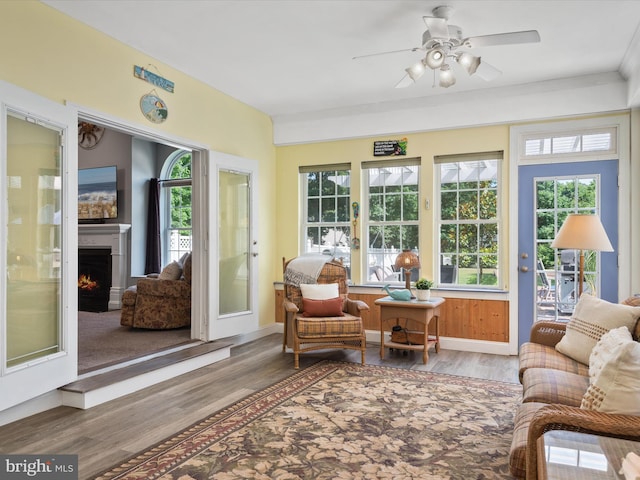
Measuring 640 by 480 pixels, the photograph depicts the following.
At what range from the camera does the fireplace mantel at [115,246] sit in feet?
24.4

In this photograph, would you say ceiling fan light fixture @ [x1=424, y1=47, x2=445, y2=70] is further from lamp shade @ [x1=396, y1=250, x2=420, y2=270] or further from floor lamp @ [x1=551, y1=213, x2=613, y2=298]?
lamp shade @ [x1=396, y1=250, x2=420, y2=270]

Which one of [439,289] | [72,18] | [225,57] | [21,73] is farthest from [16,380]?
[439,289]

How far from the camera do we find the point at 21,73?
9.99 ft

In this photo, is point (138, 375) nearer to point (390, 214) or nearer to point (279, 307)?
point (279, 307)

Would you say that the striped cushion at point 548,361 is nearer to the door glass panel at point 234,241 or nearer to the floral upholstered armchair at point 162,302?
the door glass panel at point 234,241

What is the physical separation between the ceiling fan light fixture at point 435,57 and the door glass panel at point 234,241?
8.39ft

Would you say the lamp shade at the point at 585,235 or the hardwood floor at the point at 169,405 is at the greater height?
the lamp shade at the point at 585,235

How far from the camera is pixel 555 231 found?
4.77m

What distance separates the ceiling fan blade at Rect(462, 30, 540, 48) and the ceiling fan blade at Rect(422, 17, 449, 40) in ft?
0.51

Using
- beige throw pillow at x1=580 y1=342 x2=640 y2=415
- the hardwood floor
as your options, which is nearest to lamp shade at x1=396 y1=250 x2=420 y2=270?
the hardwood floor

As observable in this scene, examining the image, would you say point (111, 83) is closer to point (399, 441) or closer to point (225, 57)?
point (225, 57)

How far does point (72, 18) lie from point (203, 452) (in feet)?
10.5

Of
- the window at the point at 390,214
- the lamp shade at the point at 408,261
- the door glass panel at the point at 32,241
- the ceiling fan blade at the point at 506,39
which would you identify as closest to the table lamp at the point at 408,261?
the lamp shade at the point at 408,261

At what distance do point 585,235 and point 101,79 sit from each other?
4.03m
